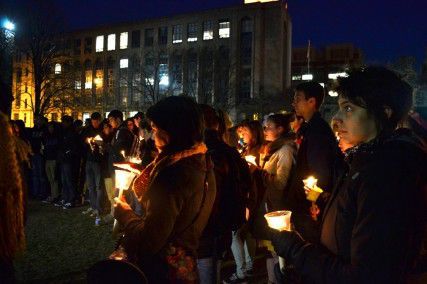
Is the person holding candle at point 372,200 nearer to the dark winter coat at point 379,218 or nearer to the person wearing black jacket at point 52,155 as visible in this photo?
the dark winter coat at point 379,218

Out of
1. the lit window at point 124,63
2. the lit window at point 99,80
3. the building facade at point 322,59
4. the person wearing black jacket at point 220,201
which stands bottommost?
the person wearing black jacket at point 220,201

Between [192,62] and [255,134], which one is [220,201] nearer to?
Answer: [255,134]

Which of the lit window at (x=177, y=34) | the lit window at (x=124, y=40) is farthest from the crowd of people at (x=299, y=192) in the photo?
the lit window at (x=124, y=40)

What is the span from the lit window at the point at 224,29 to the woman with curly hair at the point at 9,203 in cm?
6105

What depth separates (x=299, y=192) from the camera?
4043 mm

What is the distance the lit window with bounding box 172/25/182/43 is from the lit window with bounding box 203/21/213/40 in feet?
14.9

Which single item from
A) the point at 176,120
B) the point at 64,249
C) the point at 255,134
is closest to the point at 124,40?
the point at 64,249

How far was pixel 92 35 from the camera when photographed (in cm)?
7406

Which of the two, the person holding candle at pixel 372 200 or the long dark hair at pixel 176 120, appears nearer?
Result: the person holding candle at pixel 372 200

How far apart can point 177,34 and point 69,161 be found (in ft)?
195

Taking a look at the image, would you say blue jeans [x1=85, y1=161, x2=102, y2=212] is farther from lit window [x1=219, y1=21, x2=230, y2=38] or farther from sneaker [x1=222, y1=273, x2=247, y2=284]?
lit window [x1=219, y1=21, x2=230, y2=38]

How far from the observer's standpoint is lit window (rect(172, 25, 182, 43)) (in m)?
66.7

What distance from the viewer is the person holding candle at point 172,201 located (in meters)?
2.37

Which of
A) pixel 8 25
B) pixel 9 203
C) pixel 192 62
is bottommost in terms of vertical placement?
pixel 9 203
